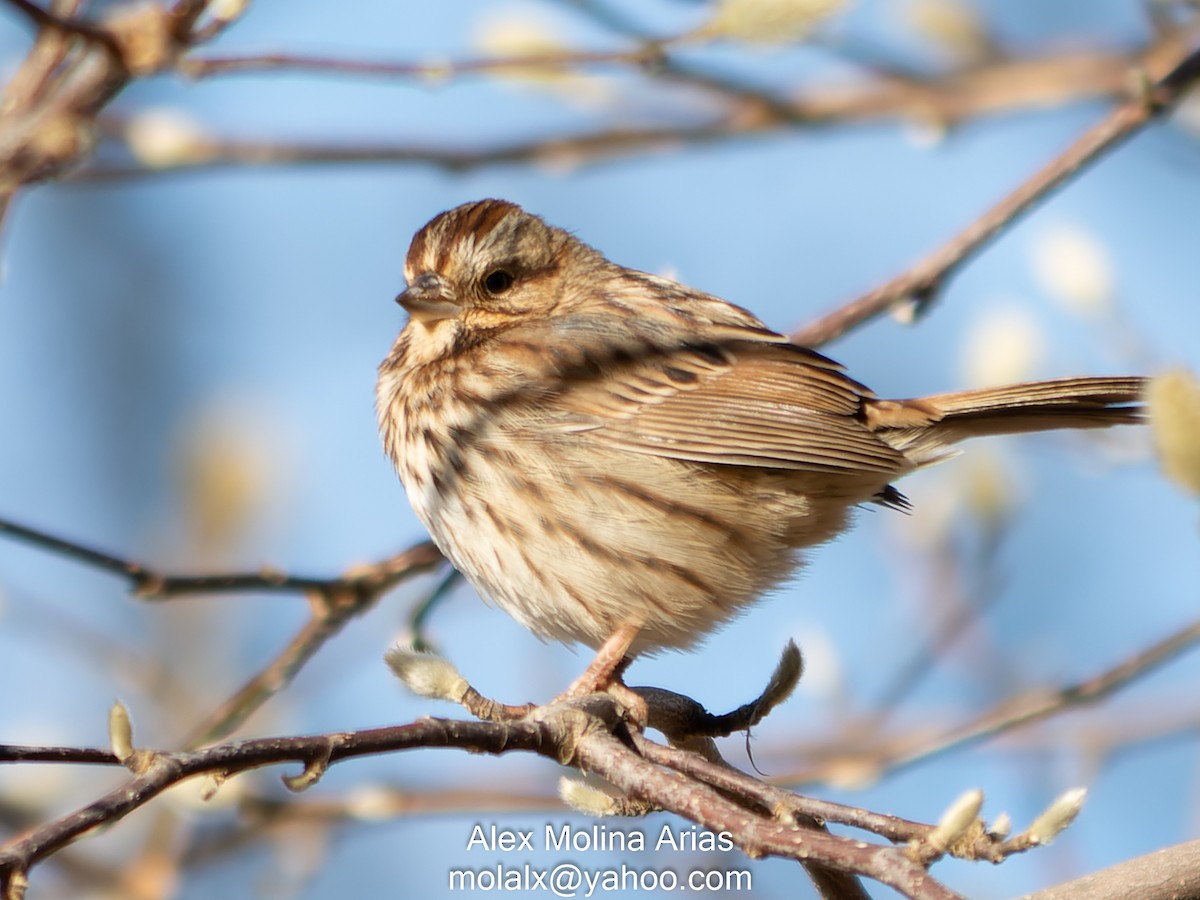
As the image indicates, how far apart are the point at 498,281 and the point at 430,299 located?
11.2 inches

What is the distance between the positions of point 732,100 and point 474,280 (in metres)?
1.27

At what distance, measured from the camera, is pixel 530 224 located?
4977 mm

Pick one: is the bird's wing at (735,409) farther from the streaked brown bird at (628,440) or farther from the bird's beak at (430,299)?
the bird's beak at (430,299)

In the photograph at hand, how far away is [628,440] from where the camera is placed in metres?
4.28

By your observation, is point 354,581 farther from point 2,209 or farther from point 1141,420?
point 1141,420

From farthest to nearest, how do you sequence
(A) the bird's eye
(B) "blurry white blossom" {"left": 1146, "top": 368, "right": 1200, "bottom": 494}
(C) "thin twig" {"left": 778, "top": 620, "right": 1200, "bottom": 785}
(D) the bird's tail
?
1. (A) the bird's eye
2. (D) the bird's tail
3. (C) "thin twig" {"left": 778, "top": 620, "right": 1200, "bottom": 785}
4. (B) "blurry white blossom" {"left": 1146, "top": 368, "right": 1200, "bottom": 494}

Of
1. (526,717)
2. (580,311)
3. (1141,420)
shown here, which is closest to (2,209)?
(526,717)

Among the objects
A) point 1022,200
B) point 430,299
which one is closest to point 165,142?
point 430,299

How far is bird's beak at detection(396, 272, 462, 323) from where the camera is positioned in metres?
4.56

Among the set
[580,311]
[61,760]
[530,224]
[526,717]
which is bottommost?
[61,760]

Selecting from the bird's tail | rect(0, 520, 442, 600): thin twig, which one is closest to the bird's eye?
rect(0, 520, 442, 600): thin twig

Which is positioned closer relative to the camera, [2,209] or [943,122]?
[2,209]

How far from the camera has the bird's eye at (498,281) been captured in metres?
4.73

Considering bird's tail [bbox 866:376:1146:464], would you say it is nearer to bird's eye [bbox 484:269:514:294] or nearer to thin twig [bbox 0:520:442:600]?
bird's eye [bbox 484:269:514:294]
